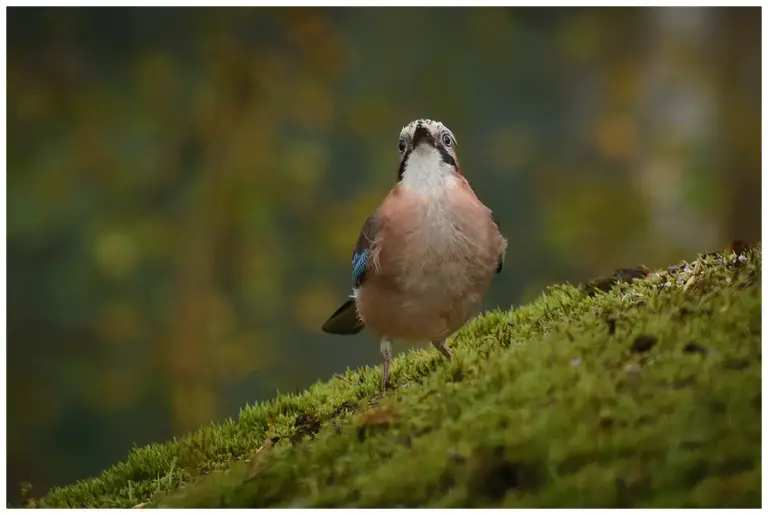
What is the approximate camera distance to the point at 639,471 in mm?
1934

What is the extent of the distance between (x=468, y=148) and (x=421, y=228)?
3928mm

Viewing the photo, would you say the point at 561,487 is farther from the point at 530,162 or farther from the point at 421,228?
the point at 530,162

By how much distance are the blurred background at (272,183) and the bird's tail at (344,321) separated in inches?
78.7

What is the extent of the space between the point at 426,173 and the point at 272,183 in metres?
4.19

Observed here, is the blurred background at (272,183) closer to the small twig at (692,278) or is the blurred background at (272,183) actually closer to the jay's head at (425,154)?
the jay's head at (425,154)

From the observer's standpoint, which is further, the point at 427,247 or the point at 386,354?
the point at 386,354

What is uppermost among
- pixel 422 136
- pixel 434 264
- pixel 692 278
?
pixel 422 136

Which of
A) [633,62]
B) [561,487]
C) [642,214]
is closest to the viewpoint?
[561,487]

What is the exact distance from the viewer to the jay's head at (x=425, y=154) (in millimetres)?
3291

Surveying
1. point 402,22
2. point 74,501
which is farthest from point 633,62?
point 74,501

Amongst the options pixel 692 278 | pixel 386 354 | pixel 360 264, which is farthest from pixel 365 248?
pixel 692 278

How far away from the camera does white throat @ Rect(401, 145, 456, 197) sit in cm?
328

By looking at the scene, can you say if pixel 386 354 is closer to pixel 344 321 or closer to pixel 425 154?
pixel 344 321

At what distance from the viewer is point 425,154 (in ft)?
10.9
